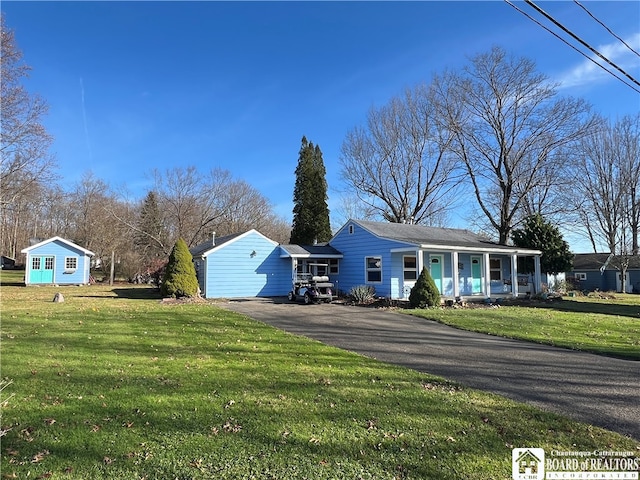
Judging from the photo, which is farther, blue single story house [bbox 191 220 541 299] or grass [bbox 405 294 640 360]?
blue single story house [bbox 191 220 541 299]

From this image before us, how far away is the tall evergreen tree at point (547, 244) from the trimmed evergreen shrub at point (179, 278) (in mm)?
19605

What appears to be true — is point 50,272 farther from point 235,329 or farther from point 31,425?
point 31,425

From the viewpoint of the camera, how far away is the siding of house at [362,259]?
19656 millimetres

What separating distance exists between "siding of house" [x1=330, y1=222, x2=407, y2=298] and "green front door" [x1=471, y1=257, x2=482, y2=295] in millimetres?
5212

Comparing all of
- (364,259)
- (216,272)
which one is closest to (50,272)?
(216,272)

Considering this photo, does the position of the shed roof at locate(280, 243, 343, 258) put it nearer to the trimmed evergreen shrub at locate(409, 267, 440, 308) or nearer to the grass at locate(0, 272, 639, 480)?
the trimmed evergreen shrub at locate(409, 267, 440, 308)

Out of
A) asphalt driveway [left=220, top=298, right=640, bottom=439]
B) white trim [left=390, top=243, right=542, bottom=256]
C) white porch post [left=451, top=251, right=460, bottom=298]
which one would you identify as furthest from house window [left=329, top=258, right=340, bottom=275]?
asphalt driveway [left=220, top=298, right=640, bottom=439]

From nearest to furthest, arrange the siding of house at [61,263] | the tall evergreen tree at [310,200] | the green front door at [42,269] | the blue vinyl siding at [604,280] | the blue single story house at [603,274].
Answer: the siding of house at [61,263] < the green front door at [42,269] < the blue single story house at [603,274] < the blue vinyl siding at [604,280] < the tall evergreen tree at [310,200]

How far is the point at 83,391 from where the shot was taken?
16.5ft

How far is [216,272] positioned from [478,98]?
878 inches

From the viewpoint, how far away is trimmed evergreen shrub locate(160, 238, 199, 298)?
18609 millimetres

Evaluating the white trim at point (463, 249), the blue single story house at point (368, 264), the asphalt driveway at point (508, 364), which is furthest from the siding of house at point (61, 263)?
the asphalt driveway at point (508, 364)

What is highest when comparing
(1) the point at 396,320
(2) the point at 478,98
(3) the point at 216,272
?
(2) the point at 478,98

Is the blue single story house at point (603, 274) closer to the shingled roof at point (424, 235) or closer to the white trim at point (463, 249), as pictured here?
the white trim at point (463, 249)
